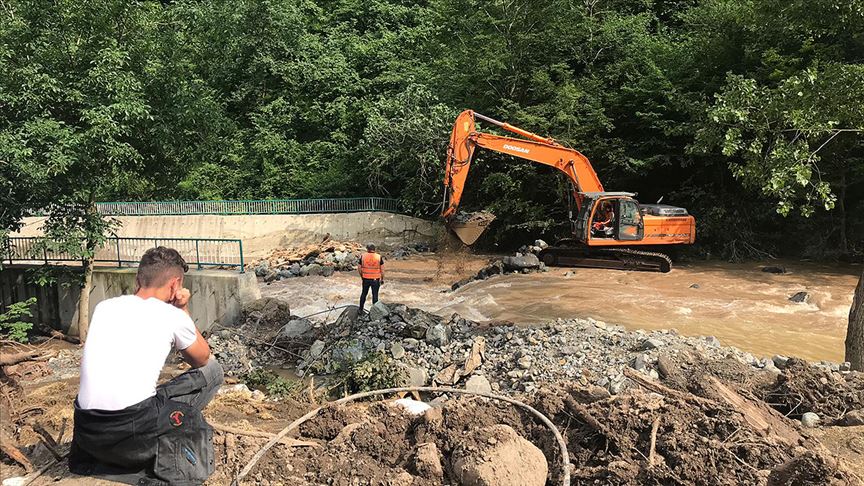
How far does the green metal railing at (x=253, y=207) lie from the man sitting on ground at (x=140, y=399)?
20.1 metres

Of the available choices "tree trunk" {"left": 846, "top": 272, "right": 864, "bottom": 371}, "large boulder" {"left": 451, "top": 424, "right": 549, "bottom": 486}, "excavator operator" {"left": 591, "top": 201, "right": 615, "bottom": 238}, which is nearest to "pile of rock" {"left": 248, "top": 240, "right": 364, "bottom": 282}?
"excavator operator" {"left": 591, "top": 201, "right": 615, "bottom": 238}

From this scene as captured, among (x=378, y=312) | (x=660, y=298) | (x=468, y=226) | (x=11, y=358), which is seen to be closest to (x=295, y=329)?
(x=378, y=312)

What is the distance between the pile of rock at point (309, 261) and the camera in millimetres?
18000

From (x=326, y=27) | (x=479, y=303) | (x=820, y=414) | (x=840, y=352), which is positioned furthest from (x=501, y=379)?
(x=326, y=27)

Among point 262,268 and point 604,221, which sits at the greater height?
point 604,221

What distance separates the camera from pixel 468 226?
14.1 meters

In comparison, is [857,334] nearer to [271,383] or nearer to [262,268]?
[271,383]

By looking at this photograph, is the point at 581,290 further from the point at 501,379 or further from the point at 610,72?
the point at 610,72

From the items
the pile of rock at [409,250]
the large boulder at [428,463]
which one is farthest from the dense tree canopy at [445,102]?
the large boulder at [428,463]

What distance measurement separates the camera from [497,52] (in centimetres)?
2136

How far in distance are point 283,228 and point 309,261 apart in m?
4.10

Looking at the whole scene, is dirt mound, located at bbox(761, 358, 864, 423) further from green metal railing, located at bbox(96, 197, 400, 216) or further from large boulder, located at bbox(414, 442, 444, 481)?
green metal railing, located at bbox(96, 197, 400, 216)

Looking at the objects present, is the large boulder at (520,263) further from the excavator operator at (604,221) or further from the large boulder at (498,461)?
the large boulder at (498,461)

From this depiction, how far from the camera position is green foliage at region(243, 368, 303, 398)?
7915mm
